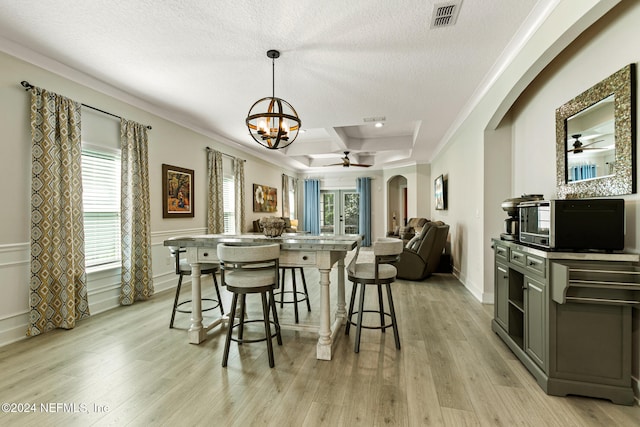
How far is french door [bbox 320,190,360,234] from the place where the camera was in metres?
10.7

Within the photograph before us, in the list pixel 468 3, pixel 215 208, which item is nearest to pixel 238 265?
pixel 468 3

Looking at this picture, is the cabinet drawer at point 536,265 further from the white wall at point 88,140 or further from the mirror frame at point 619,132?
the white wall at point 88,140

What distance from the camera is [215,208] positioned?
557cm

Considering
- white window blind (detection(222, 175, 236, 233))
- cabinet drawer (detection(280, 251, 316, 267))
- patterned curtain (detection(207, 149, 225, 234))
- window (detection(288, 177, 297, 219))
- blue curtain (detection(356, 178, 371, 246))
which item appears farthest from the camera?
blue curtain (detection(356, 178, 371, 246))

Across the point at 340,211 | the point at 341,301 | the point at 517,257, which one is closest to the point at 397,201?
the point at 340,211

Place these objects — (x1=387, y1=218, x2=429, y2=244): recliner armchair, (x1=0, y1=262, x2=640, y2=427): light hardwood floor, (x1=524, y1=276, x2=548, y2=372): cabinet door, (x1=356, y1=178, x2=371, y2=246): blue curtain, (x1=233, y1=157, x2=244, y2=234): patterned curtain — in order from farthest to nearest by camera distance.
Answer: (x1=356, y1=178, x2=371, y2=246): blue curtain
(x1=387, y1=218, x2=429, y2=244): recliner armchair
(x1=233, y1=157, x2=244, y2=234): patterned curtain
(x1=524, y1=276, x2=548, y2=372): cabinet door
(x1=0, y1=262, x2=640, y2=427): light hardwood floor

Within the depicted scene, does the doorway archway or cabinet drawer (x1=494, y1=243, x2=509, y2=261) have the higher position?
the doorway archway

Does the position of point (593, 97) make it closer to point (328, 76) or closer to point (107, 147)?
point (328, 76)

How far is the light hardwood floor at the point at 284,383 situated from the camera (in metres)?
1.70

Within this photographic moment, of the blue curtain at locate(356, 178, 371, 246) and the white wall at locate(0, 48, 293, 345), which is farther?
the blue curtain at locate(356, 178, 371, 246)

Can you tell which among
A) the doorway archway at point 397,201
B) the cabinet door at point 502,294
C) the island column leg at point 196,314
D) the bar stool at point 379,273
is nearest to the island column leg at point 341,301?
the bar stool at point 379,273

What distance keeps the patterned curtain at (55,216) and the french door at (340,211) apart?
26.7 ft

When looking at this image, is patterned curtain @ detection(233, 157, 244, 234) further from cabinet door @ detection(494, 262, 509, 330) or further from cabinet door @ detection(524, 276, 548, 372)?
cabinet door @ detection(524, 276, 548, 372)

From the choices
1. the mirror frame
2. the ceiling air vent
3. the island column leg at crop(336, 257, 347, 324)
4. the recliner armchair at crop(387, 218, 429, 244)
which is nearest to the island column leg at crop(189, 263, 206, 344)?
the island column leg at crop(336, 257, 347, 324)
